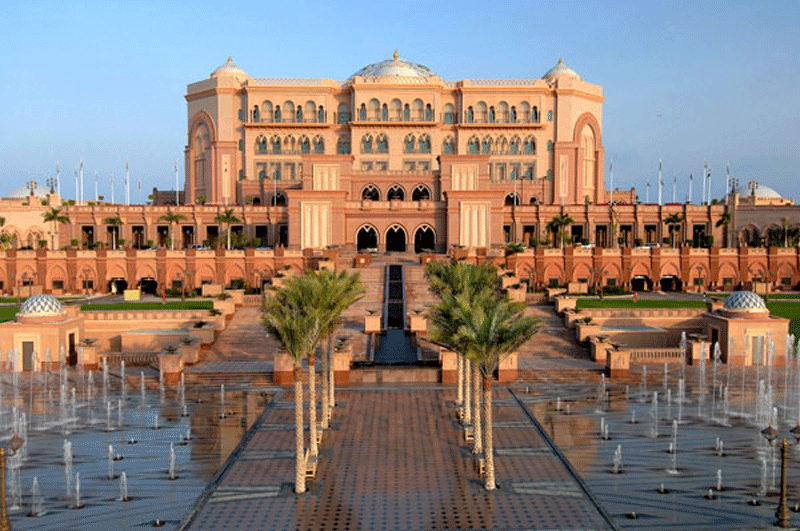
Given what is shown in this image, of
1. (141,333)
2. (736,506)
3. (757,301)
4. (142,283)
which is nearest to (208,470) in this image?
(736,506)

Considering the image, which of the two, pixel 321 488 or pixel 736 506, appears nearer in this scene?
pixel 736 506

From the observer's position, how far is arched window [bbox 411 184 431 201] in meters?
74.2

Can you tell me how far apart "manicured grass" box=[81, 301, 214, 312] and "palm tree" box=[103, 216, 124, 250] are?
23755mm

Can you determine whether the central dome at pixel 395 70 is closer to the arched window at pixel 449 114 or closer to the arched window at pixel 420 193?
the arched window at pixel 449 114

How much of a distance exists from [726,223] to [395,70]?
39.4 meters

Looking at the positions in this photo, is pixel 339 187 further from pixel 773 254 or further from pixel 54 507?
pixel 54 507

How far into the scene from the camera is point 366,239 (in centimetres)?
6838

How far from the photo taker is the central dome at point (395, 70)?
84875 mm

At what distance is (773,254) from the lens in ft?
201

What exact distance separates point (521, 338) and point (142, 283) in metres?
49.4

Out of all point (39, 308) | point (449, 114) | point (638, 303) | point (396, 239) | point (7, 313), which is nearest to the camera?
point (39, 308)

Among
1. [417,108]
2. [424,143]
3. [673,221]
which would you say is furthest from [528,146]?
[673,221]

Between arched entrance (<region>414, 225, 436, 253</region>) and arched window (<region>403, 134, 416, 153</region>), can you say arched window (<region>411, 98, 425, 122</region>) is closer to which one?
arched window (<region>403, 134, 416, 153</region>)

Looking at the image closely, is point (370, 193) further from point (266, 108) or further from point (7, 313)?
point (7, 313)
